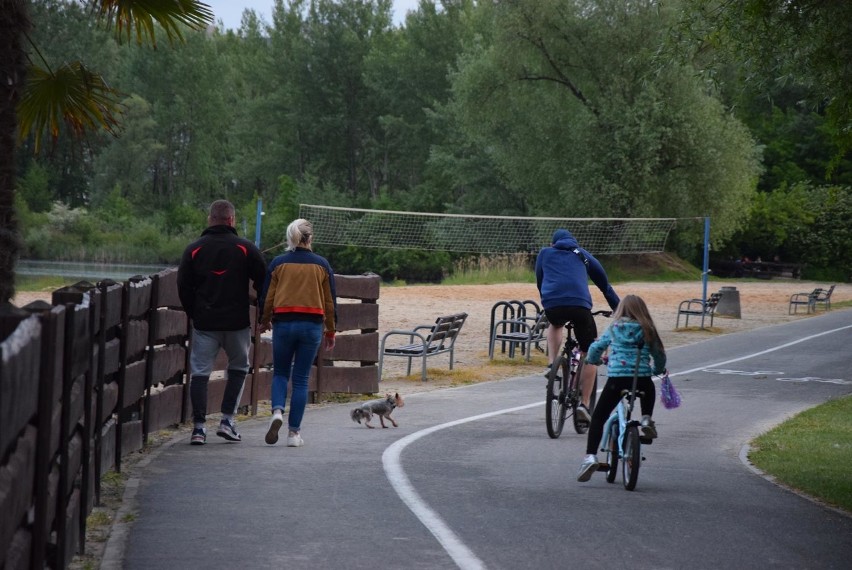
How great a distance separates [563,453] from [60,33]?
74520 mm

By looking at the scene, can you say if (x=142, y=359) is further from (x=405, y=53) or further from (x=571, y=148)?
(x=405, y=53)

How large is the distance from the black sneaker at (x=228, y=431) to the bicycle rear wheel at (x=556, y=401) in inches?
115

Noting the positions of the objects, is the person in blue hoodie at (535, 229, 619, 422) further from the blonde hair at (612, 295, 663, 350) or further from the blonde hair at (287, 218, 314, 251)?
the blonde hair at (612, 295, 663, 350)

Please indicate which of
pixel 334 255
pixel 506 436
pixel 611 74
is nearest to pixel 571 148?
pixel 611 74

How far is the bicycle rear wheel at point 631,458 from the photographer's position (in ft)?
29.7

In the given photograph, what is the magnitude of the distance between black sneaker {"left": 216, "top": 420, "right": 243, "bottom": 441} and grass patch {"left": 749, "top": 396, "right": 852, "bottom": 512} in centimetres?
449

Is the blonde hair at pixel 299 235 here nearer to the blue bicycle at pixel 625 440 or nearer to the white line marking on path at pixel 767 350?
the blue bicycle at pixel 625 440

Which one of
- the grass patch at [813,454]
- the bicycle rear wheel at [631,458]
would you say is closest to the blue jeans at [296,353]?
the bicycle rear wheel at [631,458]

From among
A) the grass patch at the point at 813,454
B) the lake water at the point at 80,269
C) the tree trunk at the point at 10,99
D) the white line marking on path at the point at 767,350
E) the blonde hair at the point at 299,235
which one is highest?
the tree trunk at the point at 10,99

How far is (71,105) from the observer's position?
1091 cm

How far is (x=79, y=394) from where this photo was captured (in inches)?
251

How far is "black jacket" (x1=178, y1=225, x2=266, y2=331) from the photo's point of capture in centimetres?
1062

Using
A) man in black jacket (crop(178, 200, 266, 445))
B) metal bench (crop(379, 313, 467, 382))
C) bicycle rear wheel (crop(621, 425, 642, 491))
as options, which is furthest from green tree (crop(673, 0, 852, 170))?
metal bench (crop(379, 313, 467, 382))

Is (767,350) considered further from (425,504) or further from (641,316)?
(425,504)
